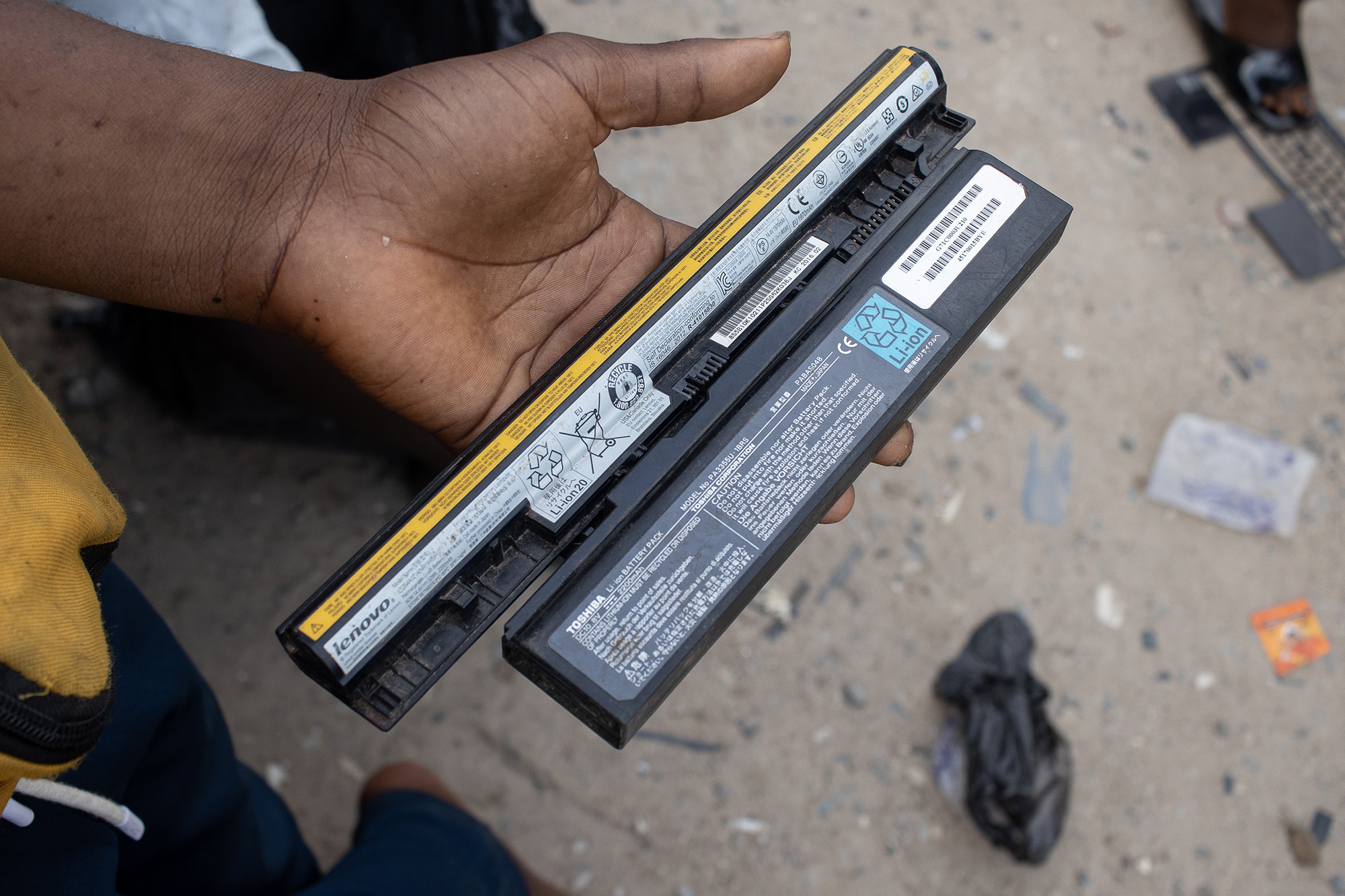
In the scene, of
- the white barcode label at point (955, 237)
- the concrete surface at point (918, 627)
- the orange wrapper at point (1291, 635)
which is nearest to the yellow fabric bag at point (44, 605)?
the white barcode label at point (955, 237)

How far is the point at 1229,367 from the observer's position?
10.2 feet

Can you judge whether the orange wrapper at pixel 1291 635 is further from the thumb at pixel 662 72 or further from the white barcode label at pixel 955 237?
the thumb at pixel 662 72

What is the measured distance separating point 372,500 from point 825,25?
2.70 m

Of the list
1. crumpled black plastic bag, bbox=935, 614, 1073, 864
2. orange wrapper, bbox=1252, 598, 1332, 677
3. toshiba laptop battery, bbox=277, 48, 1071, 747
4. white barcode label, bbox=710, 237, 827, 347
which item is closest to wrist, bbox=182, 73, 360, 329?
toshiba laptop battery, bbox=277, 48, 1071, 747

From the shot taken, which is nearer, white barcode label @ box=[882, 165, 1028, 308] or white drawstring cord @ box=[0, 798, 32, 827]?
white drawstring cord @ box=[0, 798, 32, 827]

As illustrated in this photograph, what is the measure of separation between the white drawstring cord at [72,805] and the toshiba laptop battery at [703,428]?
0.36 metres

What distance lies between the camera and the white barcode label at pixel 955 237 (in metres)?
1.64

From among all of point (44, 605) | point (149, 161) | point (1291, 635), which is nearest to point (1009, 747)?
point (1291, 635)

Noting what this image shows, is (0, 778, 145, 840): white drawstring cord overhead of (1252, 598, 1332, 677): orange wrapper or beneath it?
beneath

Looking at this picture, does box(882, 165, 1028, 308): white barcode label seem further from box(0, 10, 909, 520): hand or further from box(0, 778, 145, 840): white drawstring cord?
box(0, 778, 145, 840): white drawstring cord

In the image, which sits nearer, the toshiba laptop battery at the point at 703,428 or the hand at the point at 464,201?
the toshiba laptop battery at the point at 703,428

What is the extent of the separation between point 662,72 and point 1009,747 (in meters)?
2.05

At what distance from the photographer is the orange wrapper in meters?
2.73

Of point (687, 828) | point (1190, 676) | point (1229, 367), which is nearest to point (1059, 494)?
point (1190, 676)
